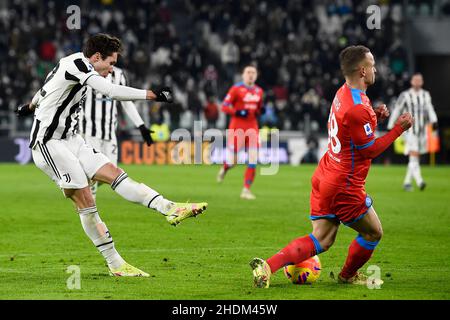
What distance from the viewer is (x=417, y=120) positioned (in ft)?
71.0

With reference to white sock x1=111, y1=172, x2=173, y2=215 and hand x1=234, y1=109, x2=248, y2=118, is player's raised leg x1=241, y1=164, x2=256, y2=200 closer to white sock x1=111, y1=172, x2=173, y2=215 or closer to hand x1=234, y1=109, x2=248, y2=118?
hand x1=234, y1=109, x2=248, y2=118

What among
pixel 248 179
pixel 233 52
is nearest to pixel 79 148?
pixel 248 179

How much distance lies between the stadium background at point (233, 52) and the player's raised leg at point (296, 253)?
69.6 ft

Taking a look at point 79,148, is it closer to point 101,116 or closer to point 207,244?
point 207,244

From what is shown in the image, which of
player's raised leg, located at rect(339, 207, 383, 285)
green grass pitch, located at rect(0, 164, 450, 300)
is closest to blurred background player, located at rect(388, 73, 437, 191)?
A: green grass pitch, located at rect(0, 164, 450, 300)

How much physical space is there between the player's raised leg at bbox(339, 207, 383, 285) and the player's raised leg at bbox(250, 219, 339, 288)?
0.24 m

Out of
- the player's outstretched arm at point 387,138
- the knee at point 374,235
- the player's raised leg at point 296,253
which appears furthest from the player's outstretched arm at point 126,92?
the knee at point 374,235

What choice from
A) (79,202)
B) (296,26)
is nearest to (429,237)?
(79,202)

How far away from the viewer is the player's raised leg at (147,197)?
8.42 m

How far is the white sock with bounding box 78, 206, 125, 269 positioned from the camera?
29.3ft

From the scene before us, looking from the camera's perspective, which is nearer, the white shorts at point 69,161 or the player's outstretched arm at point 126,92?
the player's outstretched arm at point 126,92

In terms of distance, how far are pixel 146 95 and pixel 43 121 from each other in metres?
1.23

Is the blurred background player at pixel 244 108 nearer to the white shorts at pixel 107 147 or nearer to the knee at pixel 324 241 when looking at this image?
the white shorts at pixel 107 147

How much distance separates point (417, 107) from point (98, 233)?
13.6 metres
